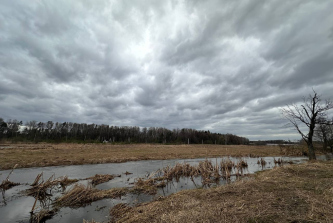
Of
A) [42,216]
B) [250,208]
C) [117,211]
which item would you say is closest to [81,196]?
[42,216]

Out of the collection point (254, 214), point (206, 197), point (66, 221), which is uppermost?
point (254, 214)

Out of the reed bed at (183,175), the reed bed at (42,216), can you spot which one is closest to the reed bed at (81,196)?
the reed bed at (42,216)

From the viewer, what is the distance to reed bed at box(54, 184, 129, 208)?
34.2 feet

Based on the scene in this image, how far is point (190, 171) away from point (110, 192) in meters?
10.2

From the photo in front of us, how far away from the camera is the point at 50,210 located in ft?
29.6

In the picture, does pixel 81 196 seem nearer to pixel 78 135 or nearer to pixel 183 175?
pixel 183 175

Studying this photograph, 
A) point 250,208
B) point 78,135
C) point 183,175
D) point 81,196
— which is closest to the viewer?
point 250,208

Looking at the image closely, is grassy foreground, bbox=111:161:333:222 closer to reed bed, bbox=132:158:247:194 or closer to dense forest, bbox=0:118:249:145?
reed bed, bbox=132:158:247:194

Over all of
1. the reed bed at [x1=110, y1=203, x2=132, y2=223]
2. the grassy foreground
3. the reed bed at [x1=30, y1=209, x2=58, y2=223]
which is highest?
the grassy foreground

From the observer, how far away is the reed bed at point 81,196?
10.4m

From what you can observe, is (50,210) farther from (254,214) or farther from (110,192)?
(254,214)

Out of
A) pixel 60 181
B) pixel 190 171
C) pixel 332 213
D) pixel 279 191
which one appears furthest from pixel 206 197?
pixel 60 181

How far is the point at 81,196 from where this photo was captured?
1087 centimetres

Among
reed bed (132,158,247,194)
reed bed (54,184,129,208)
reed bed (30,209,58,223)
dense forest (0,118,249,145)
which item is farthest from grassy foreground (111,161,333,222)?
dense forest (0,118,249,145)
